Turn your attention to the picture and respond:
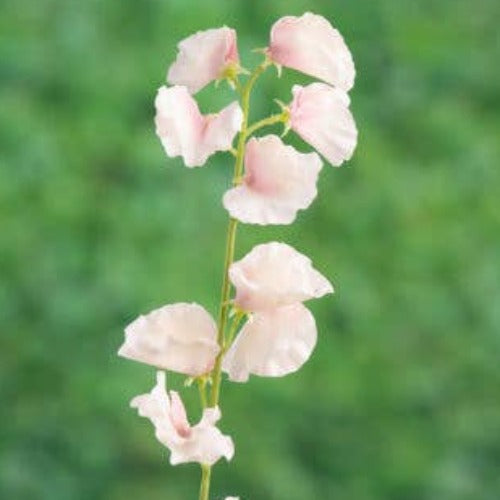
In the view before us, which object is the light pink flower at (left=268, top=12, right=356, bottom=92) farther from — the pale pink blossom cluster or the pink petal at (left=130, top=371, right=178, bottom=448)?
the pink petal at (left=130, top=371, right=178, bottom=448)

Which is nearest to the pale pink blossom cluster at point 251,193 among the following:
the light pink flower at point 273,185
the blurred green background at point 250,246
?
the light pink flower at point 273,185

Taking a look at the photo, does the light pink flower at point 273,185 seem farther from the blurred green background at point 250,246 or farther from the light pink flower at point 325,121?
the blurred green background at point 250,246

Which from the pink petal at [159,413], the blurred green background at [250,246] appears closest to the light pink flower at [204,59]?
the pink petal at [159,413]

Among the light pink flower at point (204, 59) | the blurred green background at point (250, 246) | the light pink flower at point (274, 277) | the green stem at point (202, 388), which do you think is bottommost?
the green stem at point (202, 388)

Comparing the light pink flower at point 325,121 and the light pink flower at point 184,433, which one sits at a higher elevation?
the light pink flower at point 325,121

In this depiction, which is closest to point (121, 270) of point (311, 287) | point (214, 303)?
point (214, 303)

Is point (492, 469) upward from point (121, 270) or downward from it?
downward

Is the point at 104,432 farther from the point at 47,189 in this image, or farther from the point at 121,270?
the point at 47,189

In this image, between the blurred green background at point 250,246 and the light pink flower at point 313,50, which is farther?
the blurred green background at point 250,246
